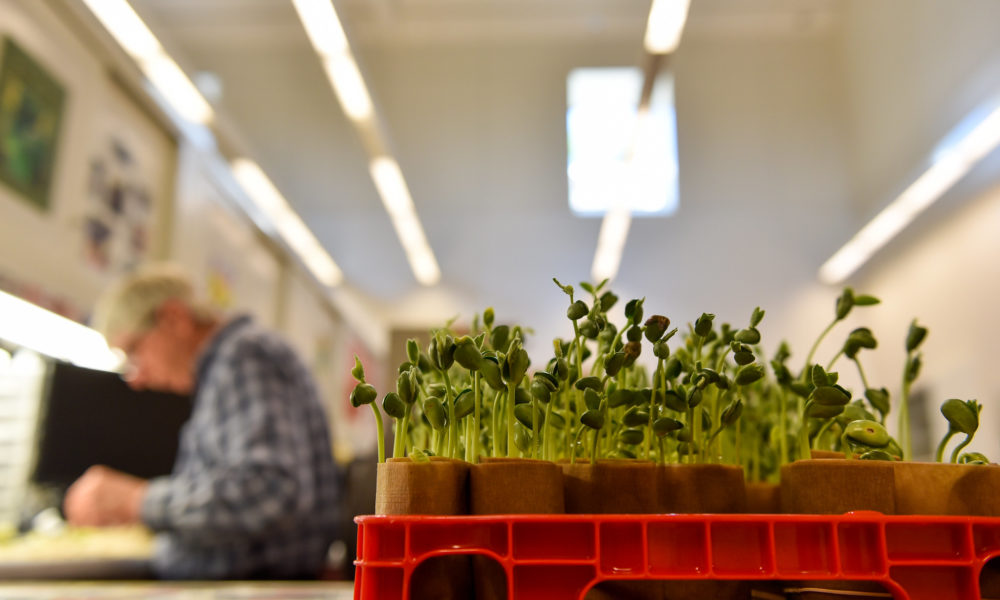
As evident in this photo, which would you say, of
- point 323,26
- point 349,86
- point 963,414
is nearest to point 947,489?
point 963,414

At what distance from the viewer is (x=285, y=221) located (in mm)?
3074

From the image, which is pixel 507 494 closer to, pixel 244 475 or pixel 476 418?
pixel 476 418

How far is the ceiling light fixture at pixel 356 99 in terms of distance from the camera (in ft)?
5.63

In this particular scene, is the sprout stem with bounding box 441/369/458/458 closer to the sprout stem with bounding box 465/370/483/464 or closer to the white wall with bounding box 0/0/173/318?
the sprout stem with bounding box 465/370/483/464

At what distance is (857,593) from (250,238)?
409 centimetres

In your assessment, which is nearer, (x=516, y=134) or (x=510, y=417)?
(x=510, y=417)

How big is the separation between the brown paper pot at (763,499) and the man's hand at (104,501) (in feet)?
5.88

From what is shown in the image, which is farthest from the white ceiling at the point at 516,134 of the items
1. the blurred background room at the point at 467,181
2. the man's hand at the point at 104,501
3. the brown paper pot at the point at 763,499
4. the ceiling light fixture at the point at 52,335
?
the brown paper pot at the point at 763,499

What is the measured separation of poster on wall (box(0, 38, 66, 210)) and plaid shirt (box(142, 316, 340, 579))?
1.05 metres

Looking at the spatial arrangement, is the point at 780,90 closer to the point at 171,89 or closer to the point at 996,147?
the point at 996,147

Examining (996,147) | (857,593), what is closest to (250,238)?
(996,147)

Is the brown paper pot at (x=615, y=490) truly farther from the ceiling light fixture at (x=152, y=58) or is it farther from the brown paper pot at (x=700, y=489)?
the ceiling light fixture at (x=152, y=58)

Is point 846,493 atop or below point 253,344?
below

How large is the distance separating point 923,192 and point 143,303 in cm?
245
